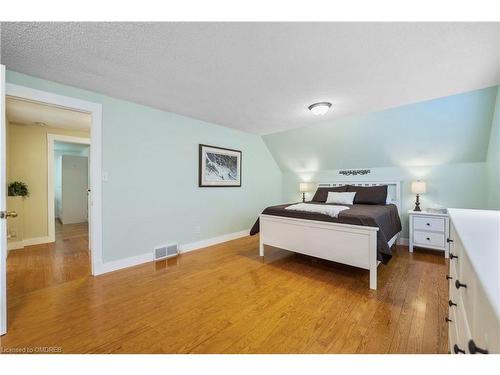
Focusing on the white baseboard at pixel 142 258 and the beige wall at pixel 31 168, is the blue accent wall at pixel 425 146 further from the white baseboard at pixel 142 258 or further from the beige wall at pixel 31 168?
the beige wall at pixel 31 168

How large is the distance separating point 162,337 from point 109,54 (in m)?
2.20

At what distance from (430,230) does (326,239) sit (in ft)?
6.06

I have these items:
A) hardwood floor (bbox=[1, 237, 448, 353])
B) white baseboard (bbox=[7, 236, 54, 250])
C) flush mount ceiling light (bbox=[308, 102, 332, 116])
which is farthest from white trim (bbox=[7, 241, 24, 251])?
flush mount ceiling light (bbox=[308, 102, 332, 116])

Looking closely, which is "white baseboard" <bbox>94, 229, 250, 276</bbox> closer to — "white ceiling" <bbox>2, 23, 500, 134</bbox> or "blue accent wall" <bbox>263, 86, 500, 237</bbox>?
"white ceiling" <bbox>2, 23, 500, 134</bbox>

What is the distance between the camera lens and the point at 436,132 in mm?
3049

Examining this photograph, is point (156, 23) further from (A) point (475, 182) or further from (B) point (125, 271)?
(A) point (475, 182)

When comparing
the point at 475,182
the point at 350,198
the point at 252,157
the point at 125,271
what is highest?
the point at 252,157

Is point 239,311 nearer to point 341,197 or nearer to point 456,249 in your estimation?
point 456,249

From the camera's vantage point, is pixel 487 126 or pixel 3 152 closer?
pixel 3 152

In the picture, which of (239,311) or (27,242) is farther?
(27,242)

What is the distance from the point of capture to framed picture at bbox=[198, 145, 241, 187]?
11.6 ft

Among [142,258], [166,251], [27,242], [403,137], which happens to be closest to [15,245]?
[27,242]

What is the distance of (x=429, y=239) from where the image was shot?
3113mm
